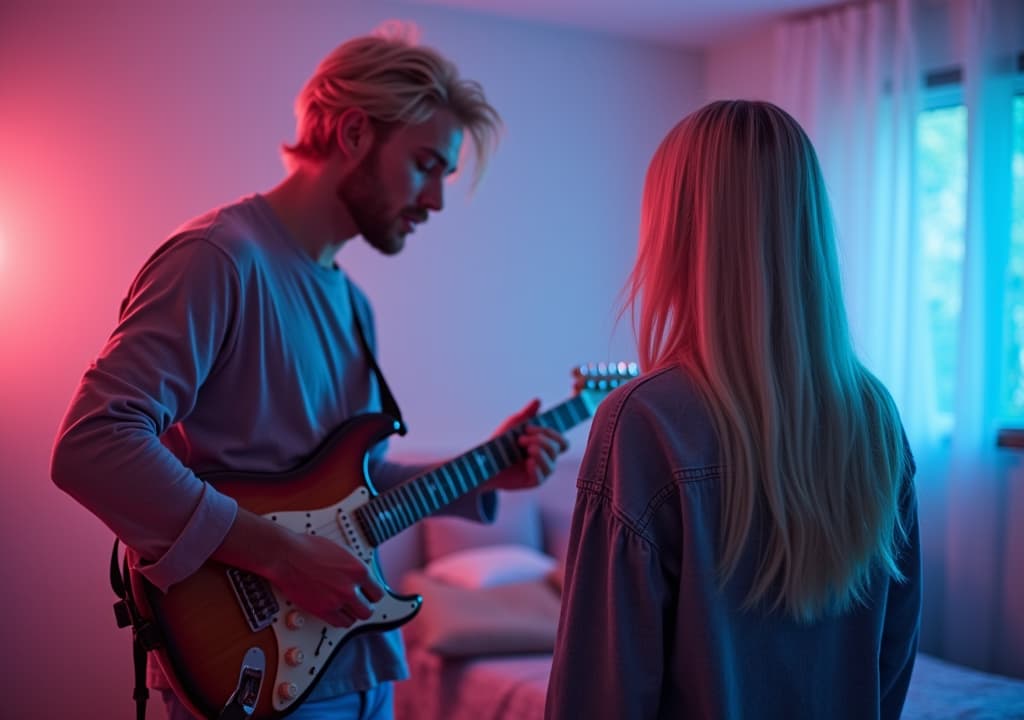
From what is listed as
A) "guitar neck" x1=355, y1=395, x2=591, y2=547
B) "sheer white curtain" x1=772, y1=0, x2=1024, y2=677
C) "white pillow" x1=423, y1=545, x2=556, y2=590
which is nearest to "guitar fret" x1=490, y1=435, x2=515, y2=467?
"guitar neck" x1=355, y1=395, x2=591, y2=547

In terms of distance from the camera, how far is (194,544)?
1.39 meters

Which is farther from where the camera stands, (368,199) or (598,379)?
(598,379)

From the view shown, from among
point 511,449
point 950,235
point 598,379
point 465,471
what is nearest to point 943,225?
point 950,235

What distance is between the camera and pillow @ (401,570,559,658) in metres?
2.83

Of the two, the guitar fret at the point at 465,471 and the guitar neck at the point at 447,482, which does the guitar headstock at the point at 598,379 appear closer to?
the guitar neck at the point at 447,482

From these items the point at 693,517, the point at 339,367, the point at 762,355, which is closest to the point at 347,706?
the point at 339,367

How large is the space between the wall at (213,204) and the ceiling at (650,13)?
8 centimetres

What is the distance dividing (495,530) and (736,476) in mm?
2515

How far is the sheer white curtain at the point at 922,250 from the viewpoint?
3367 mm

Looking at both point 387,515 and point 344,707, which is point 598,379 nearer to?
point 387,515

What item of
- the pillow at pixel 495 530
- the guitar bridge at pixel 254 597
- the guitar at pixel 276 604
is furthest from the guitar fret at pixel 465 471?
the pillow at pixel 495 530

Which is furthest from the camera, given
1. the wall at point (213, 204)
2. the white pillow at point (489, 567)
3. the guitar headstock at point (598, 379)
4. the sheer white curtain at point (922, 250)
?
the sheer white curtain at point (922, 250)

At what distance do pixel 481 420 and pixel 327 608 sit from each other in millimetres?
2356

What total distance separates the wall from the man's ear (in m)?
1.63
